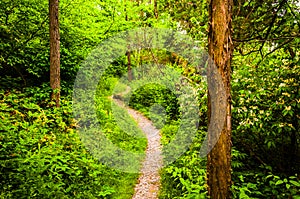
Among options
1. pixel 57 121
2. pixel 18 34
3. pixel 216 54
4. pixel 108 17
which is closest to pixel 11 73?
pixel 18 34

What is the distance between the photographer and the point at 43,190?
4.77 m

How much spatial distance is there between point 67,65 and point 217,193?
9.77 metres

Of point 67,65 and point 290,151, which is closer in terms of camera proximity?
point 290,151

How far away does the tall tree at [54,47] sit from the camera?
884 centimetres

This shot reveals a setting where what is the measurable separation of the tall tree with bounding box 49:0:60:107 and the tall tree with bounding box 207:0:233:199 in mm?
6397

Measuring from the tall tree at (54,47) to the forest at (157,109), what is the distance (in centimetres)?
3

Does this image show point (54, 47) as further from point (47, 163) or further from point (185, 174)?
point (185, 174)

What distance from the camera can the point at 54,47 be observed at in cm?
914

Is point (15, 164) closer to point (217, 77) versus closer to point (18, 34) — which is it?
point (217, 77)

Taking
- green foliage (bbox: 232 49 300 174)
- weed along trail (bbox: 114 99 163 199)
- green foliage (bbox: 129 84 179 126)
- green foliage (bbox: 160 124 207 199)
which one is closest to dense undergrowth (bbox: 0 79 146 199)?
weed along trail (bbox: 114 99 163 199)

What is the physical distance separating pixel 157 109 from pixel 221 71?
13097mm

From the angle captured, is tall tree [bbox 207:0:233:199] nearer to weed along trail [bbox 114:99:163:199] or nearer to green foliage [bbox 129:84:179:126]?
weed along trail [bbox 114:99:163:199]

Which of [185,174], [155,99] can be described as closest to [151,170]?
[185,174]

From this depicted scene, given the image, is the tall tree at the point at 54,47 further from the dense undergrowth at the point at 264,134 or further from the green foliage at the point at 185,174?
the dense undergrowth at the point at 264,134
